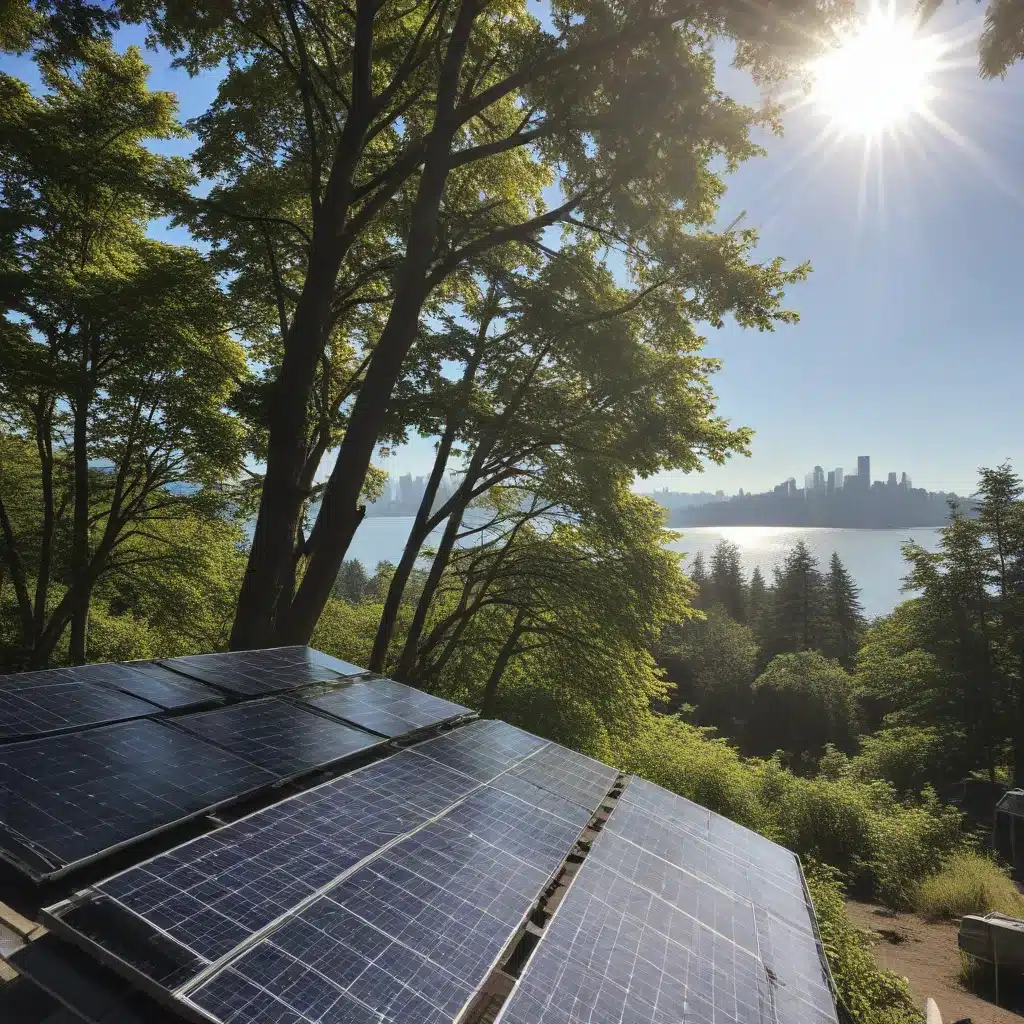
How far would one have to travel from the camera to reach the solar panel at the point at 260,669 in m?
4.62

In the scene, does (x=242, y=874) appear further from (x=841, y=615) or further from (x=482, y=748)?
(x=841, y=615)

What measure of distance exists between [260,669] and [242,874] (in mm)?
3122

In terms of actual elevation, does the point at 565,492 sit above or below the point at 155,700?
above

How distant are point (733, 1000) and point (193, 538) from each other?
18.1 meters

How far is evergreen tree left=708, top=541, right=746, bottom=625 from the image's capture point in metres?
77.7

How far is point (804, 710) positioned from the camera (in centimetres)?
4497

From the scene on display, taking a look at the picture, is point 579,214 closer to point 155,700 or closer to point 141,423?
point 155,700

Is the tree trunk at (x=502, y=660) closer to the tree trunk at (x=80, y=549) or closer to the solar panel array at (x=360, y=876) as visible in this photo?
the tree trunk at (x=80, y=549)

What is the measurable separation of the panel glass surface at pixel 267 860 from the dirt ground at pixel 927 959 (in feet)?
27.3

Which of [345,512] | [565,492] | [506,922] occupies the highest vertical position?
[565,492]

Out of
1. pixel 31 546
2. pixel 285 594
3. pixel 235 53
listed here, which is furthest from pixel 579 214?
pixel 31 546

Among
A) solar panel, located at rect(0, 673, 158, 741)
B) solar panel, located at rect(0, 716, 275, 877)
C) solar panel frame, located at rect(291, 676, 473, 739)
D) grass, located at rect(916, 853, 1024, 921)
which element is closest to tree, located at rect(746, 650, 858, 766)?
grass, located at rect(916, 853, 1024, 921)

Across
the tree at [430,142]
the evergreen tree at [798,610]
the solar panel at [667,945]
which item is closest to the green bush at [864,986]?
the solar panel at [667,945]

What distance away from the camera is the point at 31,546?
1577 centimetres
